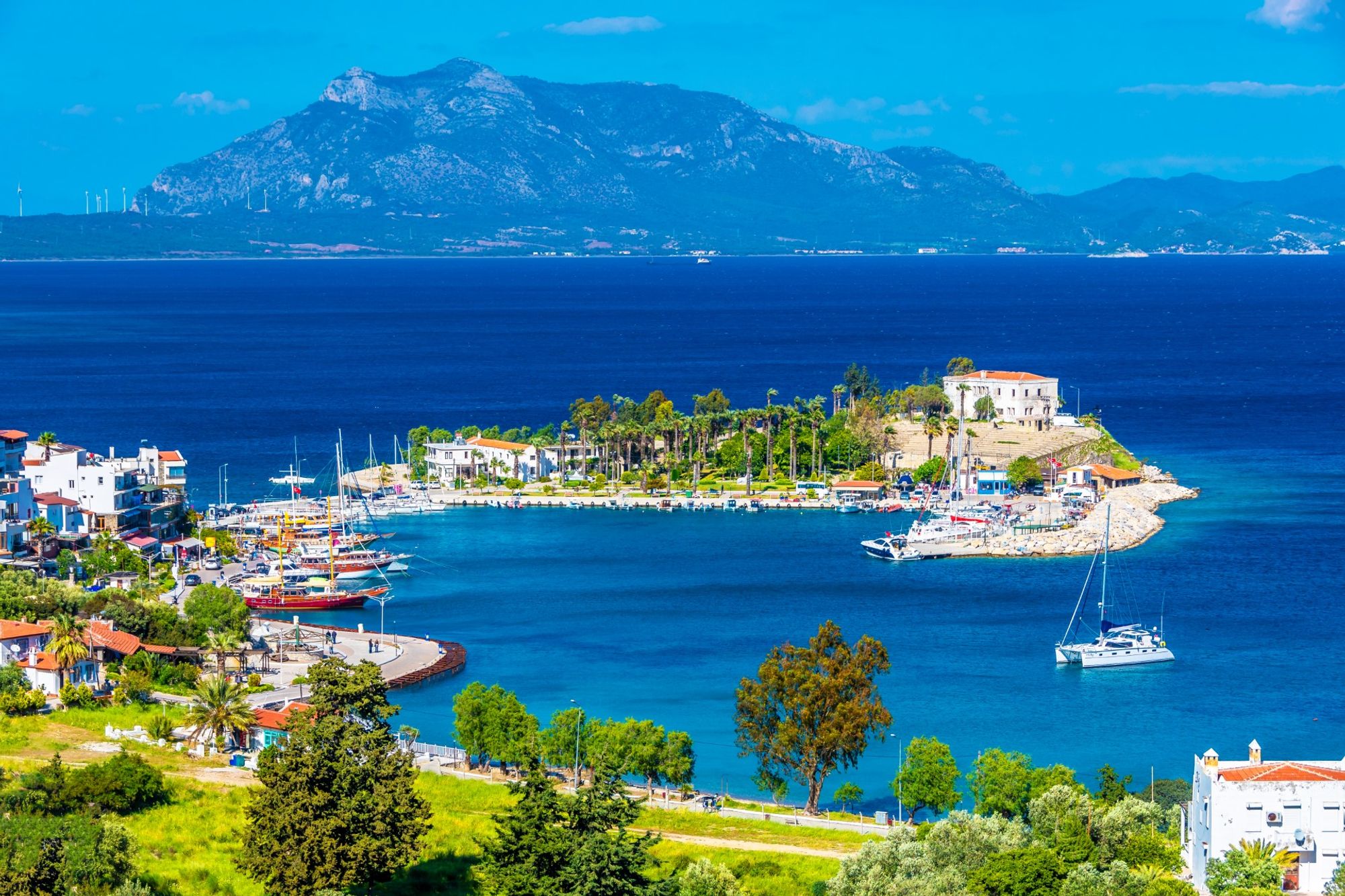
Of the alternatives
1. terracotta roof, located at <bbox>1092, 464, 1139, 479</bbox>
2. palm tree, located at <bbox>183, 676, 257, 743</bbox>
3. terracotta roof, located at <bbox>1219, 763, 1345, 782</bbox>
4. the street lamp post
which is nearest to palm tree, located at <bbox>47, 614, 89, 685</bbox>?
palm tree, located at <bbox>183, 676, 257, 743</bbox>

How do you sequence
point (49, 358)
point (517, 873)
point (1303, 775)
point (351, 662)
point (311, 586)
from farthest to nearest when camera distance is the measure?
point (49, 358) → point (311, 586) → point (351, 662) → point (1303, 775) → point (517, 873)

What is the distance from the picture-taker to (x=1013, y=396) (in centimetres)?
12450

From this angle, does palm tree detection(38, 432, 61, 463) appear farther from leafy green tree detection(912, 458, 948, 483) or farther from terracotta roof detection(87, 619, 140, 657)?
leafy green tree detection(912, 458, 948, 483)

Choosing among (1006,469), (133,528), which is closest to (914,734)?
(133,528)

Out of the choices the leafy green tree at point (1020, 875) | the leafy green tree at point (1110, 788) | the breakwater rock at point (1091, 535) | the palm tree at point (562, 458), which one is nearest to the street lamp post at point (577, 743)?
the leafy green tree at point (1020, 875)

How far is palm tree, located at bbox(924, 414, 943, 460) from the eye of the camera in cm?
11025

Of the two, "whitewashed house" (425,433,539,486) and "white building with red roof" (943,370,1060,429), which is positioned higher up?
"white building with red roof" (943,370,1060,429)

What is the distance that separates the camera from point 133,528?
86625 mm

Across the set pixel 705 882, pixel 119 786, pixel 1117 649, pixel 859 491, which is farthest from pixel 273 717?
pixel 859 491

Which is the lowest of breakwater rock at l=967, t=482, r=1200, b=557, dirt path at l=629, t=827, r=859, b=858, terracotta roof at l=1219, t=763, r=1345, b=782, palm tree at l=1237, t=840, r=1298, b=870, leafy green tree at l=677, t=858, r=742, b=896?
dirt path at l=629, t=827, r=859, b=858

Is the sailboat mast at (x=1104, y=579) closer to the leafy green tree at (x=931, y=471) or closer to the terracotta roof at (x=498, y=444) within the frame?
the leafy green tree at (x=931, y=471)

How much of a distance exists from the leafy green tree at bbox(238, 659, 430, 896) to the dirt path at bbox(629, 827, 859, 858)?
24.2 ft

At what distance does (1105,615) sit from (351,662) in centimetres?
3180

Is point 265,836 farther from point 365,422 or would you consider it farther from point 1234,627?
point 365,422
